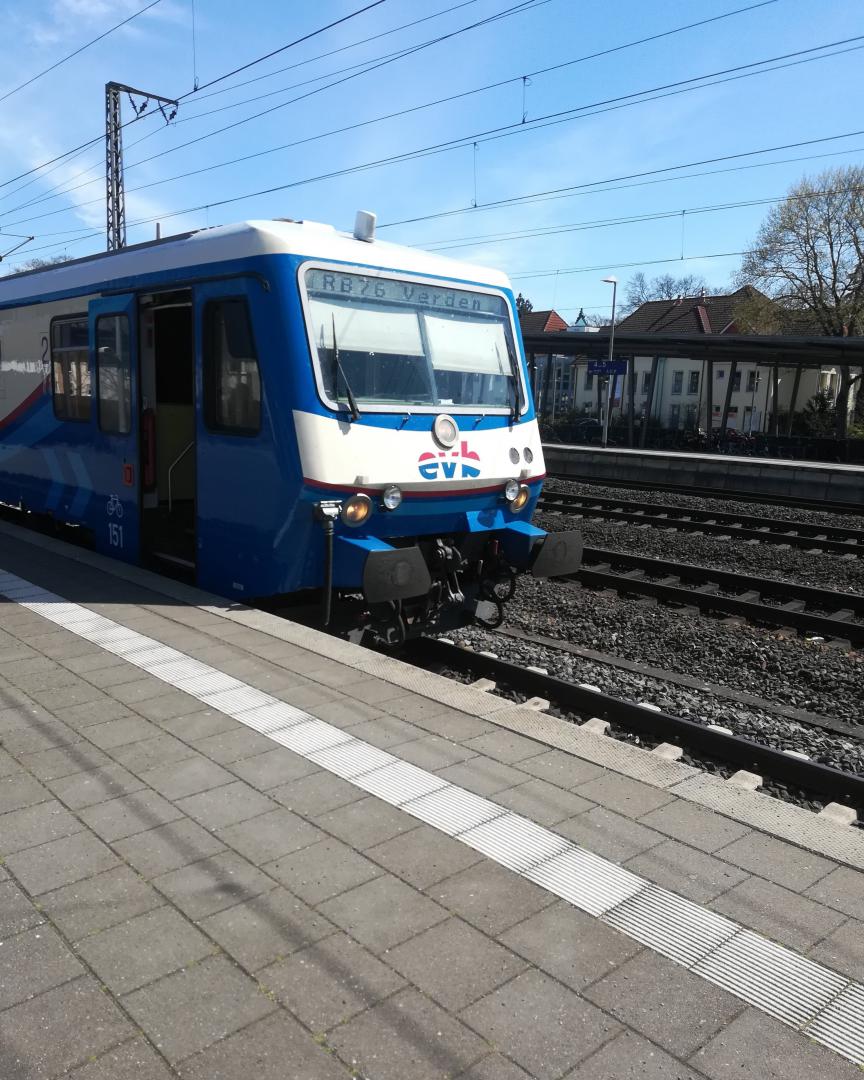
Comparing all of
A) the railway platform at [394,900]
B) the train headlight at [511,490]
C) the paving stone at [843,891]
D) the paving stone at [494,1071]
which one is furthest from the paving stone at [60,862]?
the train headlight at [511,490]

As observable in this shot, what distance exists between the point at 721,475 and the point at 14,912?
2090 centimetres

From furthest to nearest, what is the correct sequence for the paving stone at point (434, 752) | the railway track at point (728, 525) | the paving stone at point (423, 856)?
the railway track at point (728, 525), the paving stone at point (434, 752), the paving stone at point (423, 856)

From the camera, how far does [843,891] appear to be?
3.16 m

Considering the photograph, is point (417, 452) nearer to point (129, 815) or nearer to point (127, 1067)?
point (129, 815)

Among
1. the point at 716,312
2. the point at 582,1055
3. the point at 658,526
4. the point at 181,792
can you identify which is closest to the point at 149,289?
the point at 181,792

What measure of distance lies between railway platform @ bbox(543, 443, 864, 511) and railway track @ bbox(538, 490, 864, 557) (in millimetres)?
3275

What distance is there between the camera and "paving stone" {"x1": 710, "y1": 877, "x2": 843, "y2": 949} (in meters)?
2.91

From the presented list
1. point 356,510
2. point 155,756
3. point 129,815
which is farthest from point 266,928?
point 356,510

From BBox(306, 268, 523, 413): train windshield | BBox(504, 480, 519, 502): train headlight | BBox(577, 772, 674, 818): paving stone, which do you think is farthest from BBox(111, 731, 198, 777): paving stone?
BBox(504, 480, 519, 502): train headlight

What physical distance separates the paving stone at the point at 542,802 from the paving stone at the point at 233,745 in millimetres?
1217

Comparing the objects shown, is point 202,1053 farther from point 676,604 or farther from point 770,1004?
point 676,604

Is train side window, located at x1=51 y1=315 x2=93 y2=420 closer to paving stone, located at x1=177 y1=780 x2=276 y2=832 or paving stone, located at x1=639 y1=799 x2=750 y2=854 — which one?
paving stone, located at x1=177 y1=780 x2=276 y2=832

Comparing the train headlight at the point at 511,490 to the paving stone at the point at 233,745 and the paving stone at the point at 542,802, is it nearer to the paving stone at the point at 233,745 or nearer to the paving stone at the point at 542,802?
the paving stone at the point at 233,745

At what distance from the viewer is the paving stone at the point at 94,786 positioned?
12.1 feet
